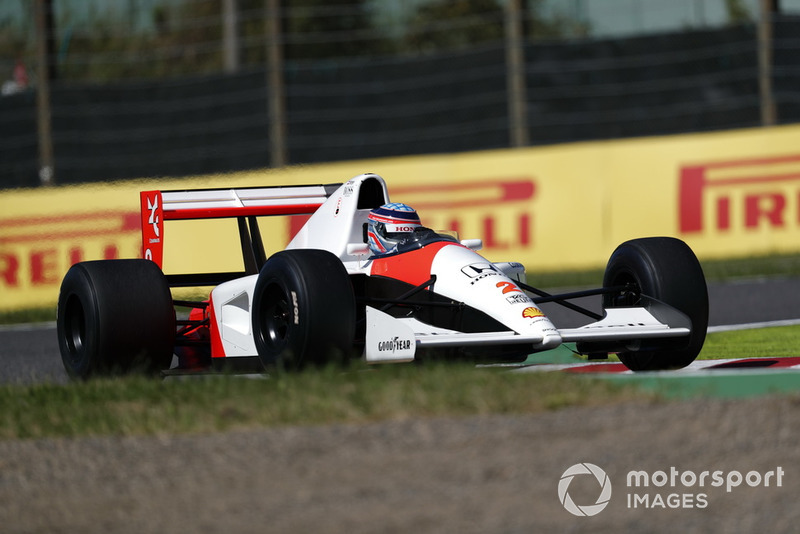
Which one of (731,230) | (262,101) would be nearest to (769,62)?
(731,230)

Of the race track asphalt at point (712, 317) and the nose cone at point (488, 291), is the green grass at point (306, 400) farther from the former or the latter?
the race track asphalt at point (712, 317)

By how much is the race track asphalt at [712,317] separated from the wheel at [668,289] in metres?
2.68

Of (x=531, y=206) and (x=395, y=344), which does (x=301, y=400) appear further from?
(x=531, y=206)

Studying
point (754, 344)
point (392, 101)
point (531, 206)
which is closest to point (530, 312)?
point (754, 344)

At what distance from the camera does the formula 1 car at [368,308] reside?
5.82 meters

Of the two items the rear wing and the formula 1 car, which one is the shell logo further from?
the rear wing

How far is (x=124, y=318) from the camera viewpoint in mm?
6445

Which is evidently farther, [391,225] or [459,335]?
[391,225]

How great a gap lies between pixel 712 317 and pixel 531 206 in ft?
14.0

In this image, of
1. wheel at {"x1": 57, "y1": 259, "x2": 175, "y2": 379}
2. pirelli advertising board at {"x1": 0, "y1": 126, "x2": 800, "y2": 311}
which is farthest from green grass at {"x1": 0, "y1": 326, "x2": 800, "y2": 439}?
pirelli advertising board at {"x1": 0, "y1": 126, "x2": 800, "y2": 311}

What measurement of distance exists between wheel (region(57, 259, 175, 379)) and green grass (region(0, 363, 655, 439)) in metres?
0.81

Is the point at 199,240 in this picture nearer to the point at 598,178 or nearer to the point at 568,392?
the point at 598,178
